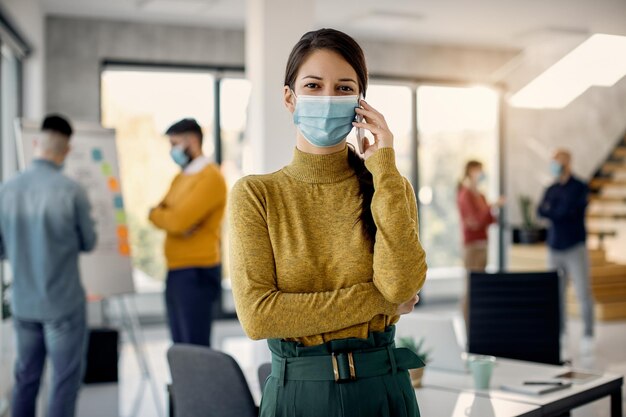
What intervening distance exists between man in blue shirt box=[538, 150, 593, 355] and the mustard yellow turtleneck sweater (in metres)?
5.11

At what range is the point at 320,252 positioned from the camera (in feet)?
5.31

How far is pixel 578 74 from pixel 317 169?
8.33 meters

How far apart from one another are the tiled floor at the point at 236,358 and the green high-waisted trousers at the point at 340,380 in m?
1.17

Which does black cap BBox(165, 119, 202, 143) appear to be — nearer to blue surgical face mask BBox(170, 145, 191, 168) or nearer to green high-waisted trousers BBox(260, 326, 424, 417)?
blue surgical face mask BBox(170, 145, 191, 168)

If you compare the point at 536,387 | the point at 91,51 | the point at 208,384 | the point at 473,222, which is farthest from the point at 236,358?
the point at 208,384

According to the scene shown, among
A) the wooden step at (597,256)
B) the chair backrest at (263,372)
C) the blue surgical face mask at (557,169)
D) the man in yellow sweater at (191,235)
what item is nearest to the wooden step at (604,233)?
the wooden step at (597,256)

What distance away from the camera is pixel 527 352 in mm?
3562

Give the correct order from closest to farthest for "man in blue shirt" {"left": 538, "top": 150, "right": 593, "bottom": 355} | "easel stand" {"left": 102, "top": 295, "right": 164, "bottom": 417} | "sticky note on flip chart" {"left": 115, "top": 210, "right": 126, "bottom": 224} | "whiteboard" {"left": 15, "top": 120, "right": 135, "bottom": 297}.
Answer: "easel stand" {"left": 102, "top": 295, "right": 164, "bottom": 417}, "whiteboard" {"left": 15, "top": 120, "right": 135, "bottom": 297}, "sticky note on flip chart" {"left": 115, "top": 210, "right": 126, "bottom": 224}, "man in blue shirt" {"left": 538, "top": 150, "right": 593, "bottom": 355}

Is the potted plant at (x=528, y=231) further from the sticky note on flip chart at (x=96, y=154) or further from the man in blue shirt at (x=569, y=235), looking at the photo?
the sticky note on flip chart at (x=96, y=154)

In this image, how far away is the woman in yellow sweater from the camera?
60.9 inches

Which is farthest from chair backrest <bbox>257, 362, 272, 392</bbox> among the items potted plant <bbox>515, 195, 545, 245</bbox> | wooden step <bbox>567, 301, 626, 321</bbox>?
potted plant <bbox>515, 195, 545, 245</bbox>

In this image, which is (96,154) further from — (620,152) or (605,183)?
(620,152)

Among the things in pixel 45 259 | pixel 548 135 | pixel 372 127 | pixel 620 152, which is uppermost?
pixel 548 135

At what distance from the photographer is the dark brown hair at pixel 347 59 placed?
1.62 m
